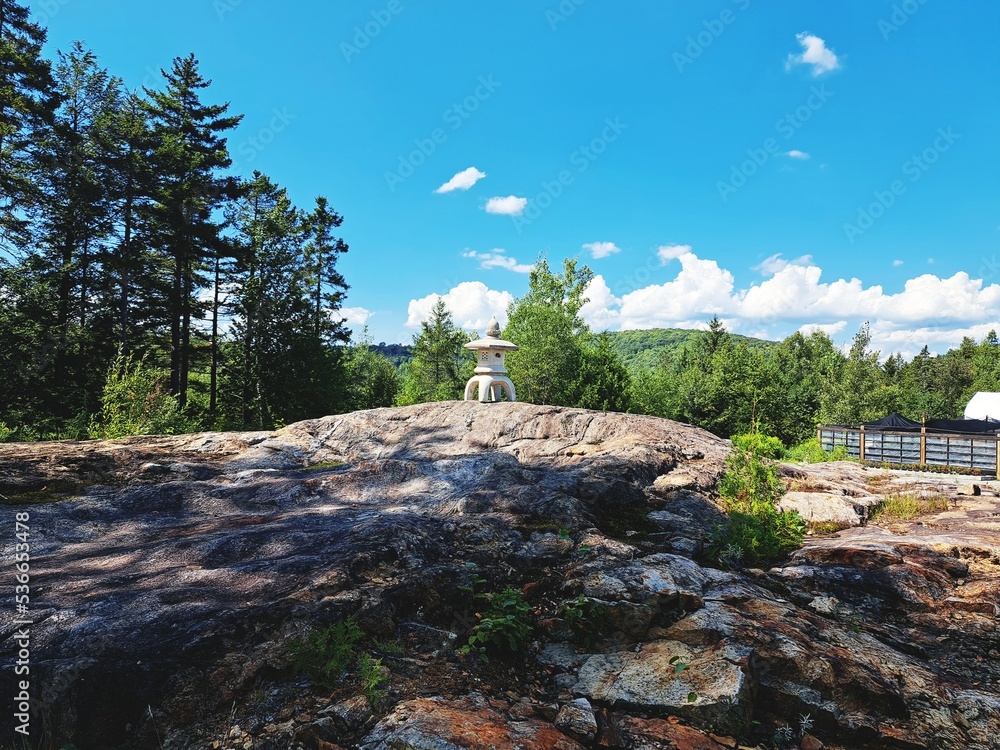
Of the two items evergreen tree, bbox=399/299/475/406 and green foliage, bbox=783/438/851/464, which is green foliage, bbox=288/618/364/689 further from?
evergreen tree, bbox=399/299/475/406

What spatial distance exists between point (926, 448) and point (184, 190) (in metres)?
31.8

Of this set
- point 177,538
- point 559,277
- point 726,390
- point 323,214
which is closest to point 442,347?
point 559,277

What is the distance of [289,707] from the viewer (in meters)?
2.92

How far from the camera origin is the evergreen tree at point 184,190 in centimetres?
2134

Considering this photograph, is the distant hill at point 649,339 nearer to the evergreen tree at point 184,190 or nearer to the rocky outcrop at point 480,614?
the evergreen tree at point 184,190

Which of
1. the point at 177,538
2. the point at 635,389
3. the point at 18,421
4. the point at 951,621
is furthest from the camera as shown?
the point at 635,389

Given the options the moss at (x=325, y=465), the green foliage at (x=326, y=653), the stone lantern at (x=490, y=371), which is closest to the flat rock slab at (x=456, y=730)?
the green foliage at (x=326, y=653)

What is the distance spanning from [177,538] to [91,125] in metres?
23.4

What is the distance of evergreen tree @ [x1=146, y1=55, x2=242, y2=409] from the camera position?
70.0 feet

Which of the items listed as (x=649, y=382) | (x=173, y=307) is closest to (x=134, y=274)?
(x=173, y=307)

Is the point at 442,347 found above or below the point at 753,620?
above

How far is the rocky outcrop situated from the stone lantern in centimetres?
722

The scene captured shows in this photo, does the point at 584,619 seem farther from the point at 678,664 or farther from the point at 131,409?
the point at 131,409

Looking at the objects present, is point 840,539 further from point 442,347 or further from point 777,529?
point 442,347
